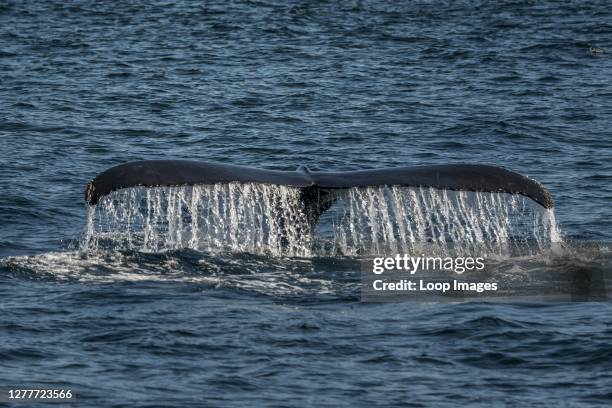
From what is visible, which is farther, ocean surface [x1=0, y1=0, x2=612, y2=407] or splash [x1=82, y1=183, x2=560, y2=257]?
splash [x1=82, y1=183, x2=560, y2=257]

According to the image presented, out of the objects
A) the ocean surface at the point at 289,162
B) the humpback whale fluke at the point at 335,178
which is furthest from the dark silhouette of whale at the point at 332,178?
the ocean surface at the point at 289,162

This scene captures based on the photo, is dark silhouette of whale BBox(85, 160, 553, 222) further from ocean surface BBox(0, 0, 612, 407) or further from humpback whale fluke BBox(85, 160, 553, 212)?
ocean surface BBox(0, 0, 612, 407)

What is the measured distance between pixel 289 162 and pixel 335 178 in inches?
315

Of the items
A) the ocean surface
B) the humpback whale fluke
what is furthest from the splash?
the ocean surface

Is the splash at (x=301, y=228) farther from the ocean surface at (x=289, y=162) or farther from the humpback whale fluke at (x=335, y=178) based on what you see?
the ocean surface at (x=289, y=162)

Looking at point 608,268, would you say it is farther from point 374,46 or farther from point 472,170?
point 374,46

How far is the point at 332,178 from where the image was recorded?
513 inches

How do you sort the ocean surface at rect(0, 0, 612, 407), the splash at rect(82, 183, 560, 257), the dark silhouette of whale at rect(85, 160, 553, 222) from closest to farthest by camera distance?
the ocean surface at rect(0, 0, 612, 407) → the dark silhouette of whale at rect(85, 160, 553, 222) → the splash at rect(82, 183, 560, 257)

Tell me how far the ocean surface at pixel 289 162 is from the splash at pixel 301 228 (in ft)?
0.93

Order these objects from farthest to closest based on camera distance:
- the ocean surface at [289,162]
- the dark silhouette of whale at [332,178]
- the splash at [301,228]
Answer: the splash at [301,228], the dark silhouette of whale at [332,178], the ocean surface at [289,162]

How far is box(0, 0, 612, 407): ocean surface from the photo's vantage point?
1084 cm

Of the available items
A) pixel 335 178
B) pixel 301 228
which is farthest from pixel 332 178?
pixel 301 228

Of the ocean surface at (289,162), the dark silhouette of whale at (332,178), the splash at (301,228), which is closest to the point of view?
the ocean surface at (289,162)

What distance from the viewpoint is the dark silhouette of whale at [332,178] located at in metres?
12.2
